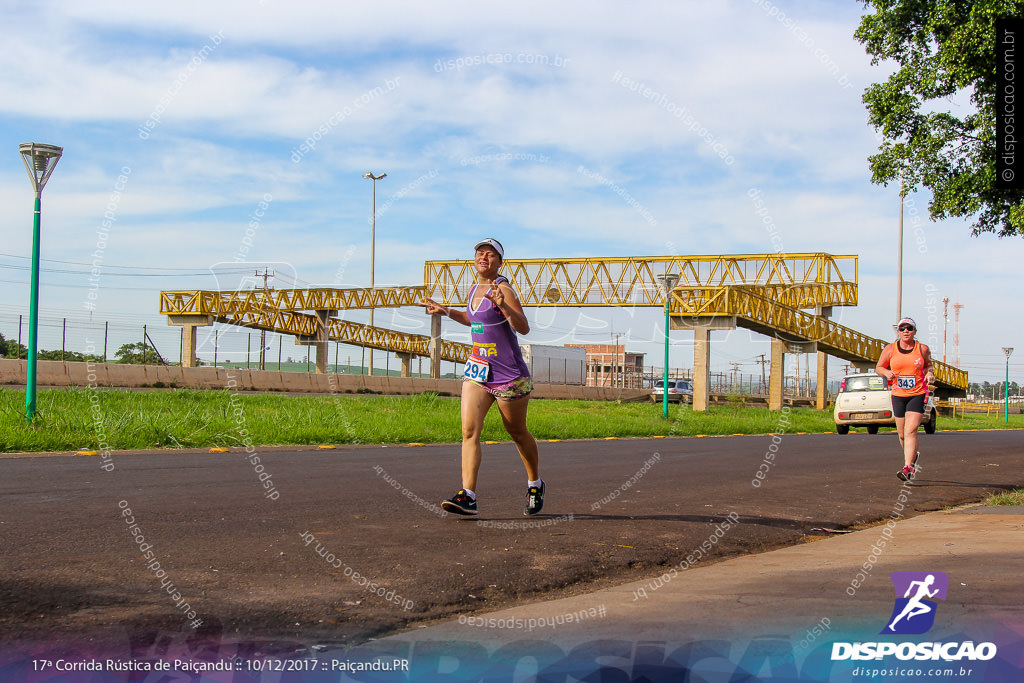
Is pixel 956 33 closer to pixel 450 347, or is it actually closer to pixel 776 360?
pixel 776 360

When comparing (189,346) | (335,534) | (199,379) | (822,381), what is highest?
(189,346)

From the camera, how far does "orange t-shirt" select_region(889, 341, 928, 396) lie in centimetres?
1025

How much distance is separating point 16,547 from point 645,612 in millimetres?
3399

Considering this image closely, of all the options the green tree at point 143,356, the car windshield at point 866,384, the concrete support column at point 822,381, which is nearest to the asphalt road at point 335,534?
the car windshield at point 866,384

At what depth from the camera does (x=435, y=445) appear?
14.3m

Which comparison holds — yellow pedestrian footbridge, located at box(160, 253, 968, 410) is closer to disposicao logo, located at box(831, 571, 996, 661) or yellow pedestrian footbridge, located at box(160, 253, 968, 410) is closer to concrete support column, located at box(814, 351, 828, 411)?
concrete support column, located at box(814, 351, 828, 411)

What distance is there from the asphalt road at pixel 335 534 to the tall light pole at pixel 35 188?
134 inches

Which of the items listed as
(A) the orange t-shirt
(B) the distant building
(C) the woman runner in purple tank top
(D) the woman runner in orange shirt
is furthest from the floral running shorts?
(B) the distant building

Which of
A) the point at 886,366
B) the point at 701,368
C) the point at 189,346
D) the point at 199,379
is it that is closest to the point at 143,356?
the point at 199,379

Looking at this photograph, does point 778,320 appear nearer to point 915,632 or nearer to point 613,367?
point 613,367

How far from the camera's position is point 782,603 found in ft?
13.2

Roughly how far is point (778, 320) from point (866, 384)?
21853 mm

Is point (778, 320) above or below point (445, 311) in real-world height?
above

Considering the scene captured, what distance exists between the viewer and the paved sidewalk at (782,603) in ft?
11.7
